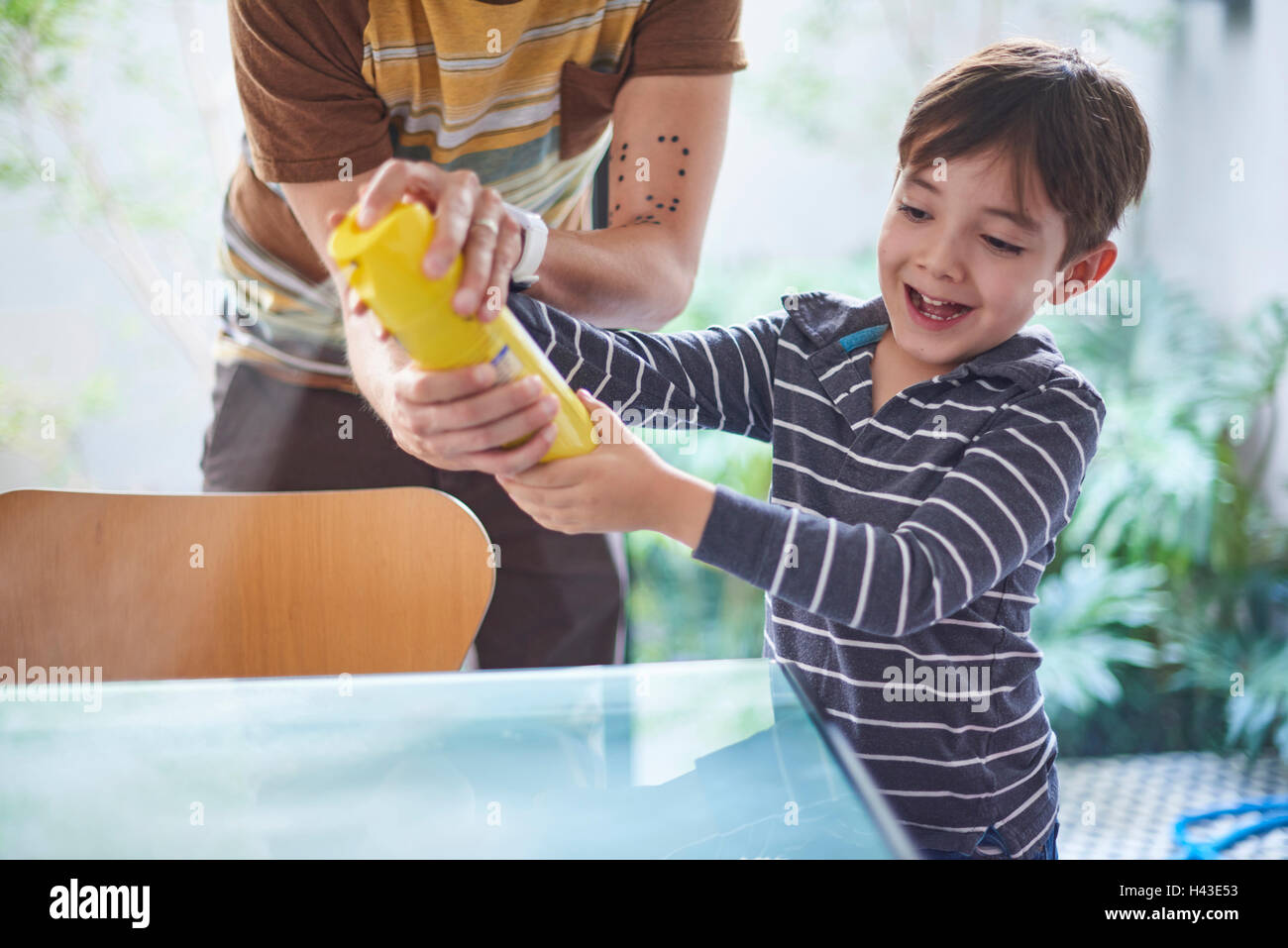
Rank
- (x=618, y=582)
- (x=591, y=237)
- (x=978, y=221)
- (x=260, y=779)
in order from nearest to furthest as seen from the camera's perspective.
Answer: (x=260, y=779) < (x=978, y=221) < (x=591, y=237) < (x=618, y=582)

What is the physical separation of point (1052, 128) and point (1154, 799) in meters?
1.74

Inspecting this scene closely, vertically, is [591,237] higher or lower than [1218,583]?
higher

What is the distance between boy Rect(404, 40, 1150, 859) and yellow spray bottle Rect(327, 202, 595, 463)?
28 centimetres

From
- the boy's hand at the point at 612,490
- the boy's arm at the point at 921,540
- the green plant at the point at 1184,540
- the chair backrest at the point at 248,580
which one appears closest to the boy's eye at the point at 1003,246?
the boy's arm at the point at 921,540

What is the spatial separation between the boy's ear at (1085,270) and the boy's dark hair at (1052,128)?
0.01 meters

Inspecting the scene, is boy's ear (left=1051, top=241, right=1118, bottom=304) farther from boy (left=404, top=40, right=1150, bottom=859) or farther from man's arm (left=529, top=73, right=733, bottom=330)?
man's arm (left=529, top=73, right=733, bottom=330)

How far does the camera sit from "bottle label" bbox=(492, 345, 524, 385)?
0.59 m

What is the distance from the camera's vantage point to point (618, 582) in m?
1.32

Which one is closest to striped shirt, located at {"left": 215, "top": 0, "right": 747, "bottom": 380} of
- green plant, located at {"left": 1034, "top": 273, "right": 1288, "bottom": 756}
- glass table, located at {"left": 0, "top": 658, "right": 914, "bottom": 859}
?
glass table, located at {"left": 0, "top": 658, "right": 914, "bottom": 859}

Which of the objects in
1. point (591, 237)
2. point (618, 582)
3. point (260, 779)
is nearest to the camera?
point (260, 779)

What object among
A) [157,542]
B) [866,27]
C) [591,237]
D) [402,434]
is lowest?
[157,542]
